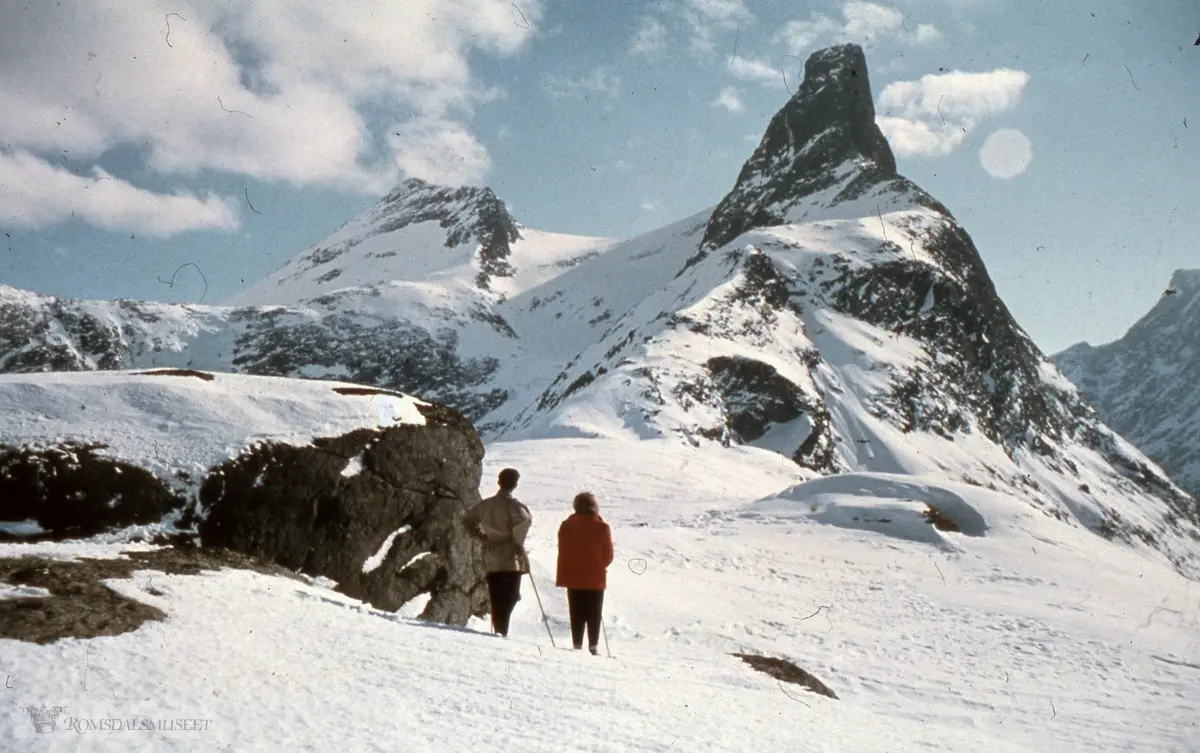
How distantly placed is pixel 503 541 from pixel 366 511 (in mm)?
2018

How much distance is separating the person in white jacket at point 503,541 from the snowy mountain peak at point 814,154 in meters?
110

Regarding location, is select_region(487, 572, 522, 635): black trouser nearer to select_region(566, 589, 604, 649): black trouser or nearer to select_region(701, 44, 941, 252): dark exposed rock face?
select_region(566, 589, 604, 649): black trouser

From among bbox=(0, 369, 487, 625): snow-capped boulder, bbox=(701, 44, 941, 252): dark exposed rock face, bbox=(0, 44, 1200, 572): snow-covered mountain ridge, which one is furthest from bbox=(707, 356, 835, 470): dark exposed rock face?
bbox=(701, 44, 941, 252): dark exposed rock face

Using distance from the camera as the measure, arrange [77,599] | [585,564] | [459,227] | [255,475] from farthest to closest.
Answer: [459,227]
[255,475]
[585,564]
[77,599]

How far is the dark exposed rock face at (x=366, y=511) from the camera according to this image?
768 cm

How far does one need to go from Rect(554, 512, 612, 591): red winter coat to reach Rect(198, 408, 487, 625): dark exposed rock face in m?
2.38

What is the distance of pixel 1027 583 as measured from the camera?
16203 mm

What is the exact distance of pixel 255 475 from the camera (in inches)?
306

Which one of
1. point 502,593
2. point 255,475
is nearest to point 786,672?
point 502,593

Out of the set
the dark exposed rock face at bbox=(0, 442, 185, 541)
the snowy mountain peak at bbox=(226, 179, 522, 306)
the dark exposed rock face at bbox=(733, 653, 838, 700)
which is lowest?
the dark exposed rock face at bbox=(733, 653, 838, 700)

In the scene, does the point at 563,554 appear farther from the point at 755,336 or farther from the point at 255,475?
the point at 755,336

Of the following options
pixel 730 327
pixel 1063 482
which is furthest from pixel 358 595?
pixel 1063 482

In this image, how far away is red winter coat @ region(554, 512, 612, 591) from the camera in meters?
7.20

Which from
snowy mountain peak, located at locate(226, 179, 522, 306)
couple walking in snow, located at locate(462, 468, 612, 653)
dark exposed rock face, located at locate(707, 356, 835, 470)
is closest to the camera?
couple walking in snow, located at locate(462, 468, 612, 653)
